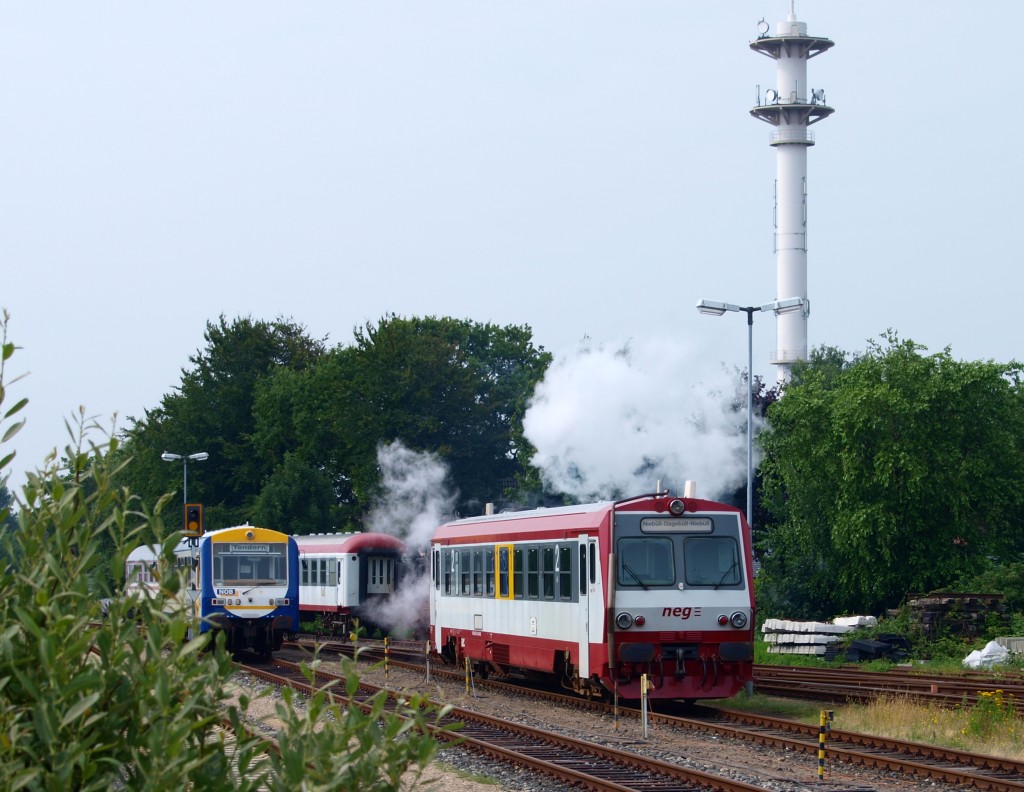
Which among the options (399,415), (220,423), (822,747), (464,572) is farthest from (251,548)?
(220,423)

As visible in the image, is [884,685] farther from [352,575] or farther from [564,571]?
[352,575]

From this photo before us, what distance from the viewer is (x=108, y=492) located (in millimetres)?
5566

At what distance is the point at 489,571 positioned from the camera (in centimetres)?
2439

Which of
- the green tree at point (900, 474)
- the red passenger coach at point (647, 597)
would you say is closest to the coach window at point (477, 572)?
the red passenger coach at point (647, 597)

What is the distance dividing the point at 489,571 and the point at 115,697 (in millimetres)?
19455

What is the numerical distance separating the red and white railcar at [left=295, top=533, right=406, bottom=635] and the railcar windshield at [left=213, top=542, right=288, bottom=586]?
A: 26.8 ft

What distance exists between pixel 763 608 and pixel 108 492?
3412 cm

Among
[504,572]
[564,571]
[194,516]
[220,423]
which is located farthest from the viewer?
[220,423]

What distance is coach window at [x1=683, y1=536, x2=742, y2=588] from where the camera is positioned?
2012 centimetres

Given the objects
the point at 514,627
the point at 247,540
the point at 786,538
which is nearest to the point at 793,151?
the point at 786,538

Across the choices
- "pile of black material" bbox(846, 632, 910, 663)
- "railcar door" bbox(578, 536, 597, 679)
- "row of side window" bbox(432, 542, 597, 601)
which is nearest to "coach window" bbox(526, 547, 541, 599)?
"row of side window" bbox(432, 542, 597, 601)

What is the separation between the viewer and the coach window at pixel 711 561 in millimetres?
20125

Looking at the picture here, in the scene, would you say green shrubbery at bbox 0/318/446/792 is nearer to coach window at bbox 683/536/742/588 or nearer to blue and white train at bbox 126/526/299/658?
coach window at bbox 683/536/742/588

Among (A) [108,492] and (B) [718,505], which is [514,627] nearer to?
(B) [718,505]
